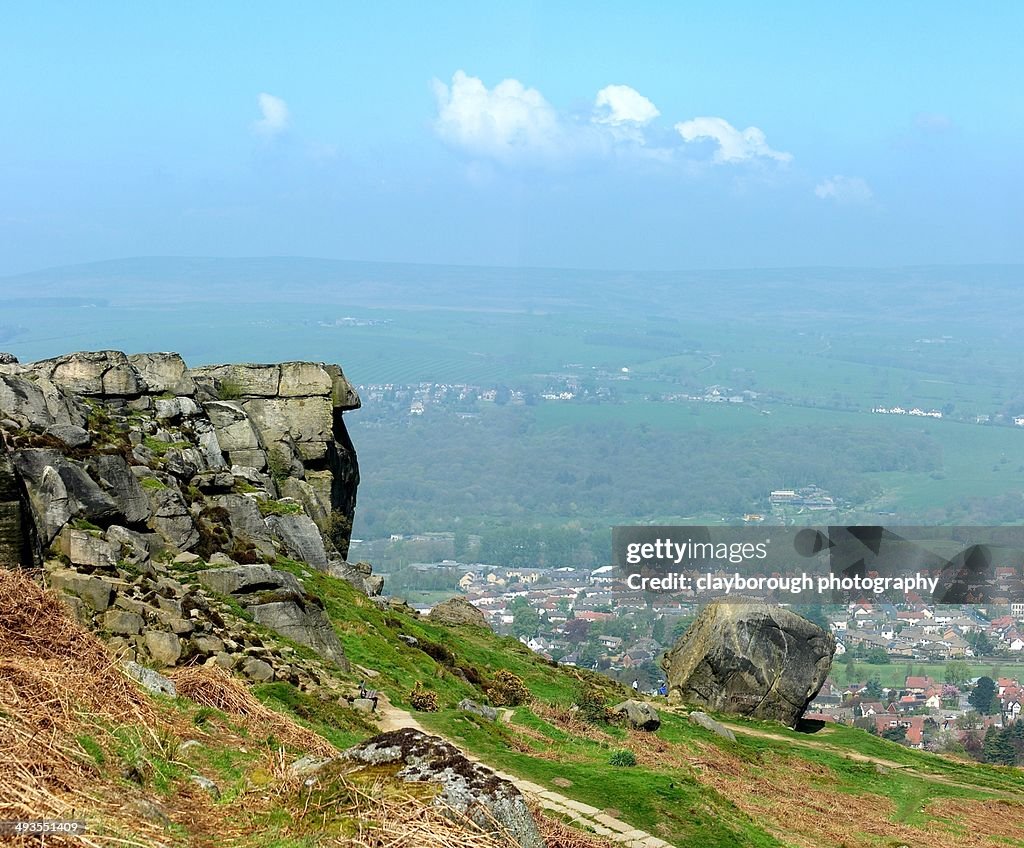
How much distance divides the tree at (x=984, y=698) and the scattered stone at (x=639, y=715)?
5839 cm

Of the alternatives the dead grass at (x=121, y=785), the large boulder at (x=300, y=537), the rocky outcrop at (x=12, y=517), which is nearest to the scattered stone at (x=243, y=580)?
the rocky outcrop at (x=12, y=517)

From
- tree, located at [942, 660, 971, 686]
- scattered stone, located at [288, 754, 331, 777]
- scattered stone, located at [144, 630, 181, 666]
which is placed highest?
scattered stone, located at [288, 754, 331, 777]

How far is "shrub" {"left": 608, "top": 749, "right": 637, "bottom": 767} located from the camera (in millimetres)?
24739

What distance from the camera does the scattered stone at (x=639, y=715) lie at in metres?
33.0

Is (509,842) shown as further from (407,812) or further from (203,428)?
(203,428)

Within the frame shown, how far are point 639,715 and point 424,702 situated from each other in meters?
8.15

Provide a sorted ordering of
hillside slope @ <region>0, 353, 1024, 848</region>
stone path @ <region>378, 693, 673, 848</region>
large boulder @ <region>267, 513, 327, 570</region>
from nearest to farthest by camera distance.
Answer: hillside slope @ <region>0, 353, 1024, 848</region>
stone path @ <region>378, 693, 673, 848</region>
large boulder @ <region>267, 513, 327, 570</region>

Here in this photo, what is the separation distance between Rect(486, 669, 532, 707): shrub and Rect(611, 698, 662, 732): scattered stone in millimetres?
2555

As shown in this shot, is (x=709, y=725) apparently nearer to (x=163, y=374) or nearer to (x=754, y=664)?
(x=754, y=664)

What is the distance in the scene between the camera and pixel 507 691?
34.1 m

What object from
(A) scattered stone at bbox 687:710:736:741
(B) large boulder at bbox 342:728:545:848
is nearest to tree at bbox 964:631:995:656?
(A) scattered stone at bbox 687:710:736:741

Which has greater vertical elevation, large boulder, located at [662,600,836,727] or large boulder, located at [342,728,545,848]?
large boulder, located at [342,728,545,848]

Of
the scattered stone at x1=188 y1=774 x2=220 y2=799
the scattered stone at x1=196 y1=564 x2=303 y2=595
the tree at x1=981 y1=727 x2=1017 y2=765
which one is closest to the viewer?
the scattered stone at x1=188 y1=774 x2=220 y2=799

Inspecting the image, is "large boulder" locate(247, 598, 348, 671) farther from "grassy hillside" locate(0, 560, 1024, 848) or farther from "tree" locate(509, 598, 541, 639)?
"tree" locate(509, 598, 541, 639)
